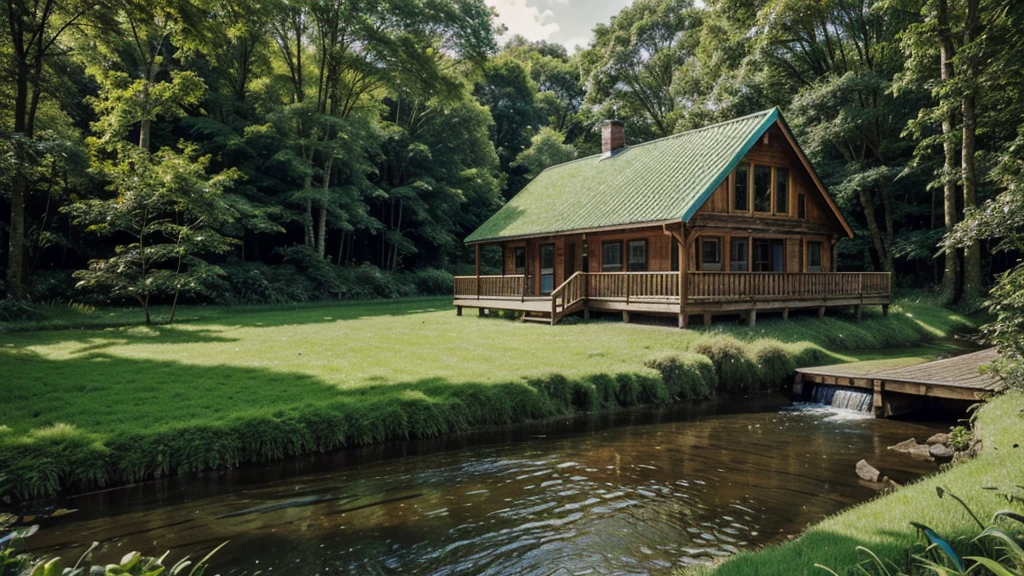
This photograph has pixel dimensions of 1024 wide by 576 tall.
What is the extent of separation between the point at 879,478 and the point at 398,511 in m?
6.47

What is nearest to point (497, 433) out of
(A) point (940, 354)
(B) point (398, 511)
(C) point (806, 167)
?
(B) point (398, 511)

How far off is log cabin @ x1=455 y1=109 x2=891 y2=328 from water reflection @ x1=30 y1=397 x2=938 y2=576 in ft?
28.8

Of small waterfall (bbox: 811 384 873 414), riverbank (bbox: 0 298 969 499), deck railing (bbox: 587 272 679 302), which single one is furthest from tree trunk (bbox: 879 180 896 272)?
small waterfall (bbox: 811 384 873 414)

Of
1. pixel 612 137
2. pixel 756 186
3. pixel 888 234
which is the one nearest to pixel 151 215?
pixel 612 137

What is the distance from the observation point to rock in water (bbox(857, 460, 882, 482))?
7867mm

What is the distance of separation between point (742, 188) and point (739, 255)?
2.49 metres

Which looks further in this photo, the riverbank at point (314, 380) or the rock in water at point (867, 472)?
the rock in water at point (867, 472)

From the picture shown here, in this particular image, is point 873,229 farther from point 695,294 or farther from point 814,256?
point 695,294

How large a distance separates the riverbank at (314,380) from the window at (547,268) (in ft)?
18.1

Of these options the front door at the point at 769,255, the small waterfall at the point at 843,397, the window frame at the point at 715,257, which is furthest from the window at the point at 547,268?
the small waterfall at the point at 843,397

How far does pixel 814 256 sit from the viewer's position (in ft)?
77.5

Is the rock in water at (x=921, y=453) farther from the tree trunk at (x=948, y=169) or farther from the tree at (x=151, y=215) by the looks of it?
the tree at (x=151, y=215)

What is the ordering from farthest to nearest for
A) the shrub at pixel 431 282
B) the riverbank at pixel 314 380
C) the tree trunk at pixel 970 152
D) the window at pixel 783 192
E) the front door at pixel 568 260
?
1. the shrub at pixel 431 282
2. the front door at pixel 568 260
3. the window at pixel 783 192
4. the tree trunk at pixel 970 152
5. the riverbank at pixel 314 380

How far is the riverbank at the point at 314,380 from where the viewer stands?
7.74 metres
